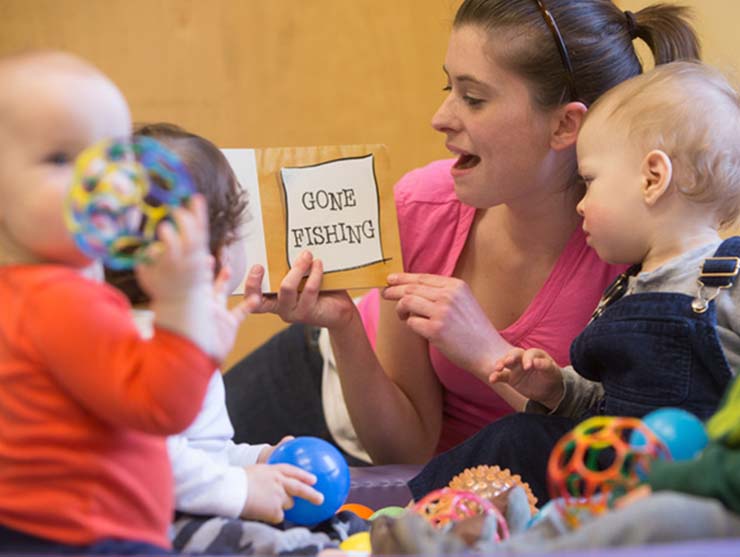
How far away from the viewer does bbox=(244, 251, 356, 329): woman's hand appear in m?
1.48

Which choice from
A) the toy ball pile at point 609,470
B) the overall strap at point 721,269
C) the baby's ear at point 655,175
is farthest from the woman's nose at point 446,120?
the toy ball pile at point 609,470

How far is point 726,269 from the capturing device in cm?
122

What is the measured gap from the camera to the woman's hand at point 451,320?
150cm

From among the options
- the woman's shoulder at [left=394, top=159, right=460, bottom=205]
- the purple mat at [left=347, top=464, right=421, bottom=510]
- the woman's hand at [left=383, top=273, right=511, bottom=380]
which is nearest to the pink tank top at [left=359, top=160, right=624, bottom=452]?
the woman's shoulder at [left=394, top=159, right=460, bottom=205]

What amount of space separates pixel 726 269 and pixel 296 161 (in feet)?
2.09

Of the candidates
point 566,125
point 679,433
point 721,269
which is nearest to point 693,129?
point 721,269

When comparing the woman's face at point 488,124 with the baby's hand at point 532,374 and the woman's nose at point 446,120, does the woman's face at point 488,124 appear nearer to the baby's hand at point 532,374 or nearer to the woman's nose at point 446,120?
the woman's nose at point 446,120

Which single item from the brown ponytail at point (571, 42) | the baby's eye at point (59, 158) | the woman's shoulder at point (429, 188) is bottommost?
the woman's shoulder at point (429, 188)

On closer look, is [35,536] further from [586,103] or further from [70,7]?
[70,7]

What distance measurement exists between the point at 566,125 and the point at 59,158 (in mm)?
936

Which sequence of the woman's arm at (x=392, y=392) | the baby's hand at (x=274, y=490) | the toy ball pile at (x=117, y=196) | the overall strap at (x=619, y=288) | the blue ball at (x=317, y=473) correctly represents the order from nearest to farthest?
the toy ball pile at (x=117, y=196), the baby's hand at (x=274, y=490), the blue ball at (x=317, y=473), the overall strap at (x=619, y=288), the woman's arm at (x=392, y=392)

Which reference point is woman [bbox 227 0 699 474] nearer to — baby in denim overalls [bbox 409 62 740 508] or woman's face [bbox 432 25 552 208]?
woman's face [bbox 432 25 552 208]

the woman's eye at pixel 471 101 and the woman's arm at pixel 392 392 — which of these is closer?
the woman's eye at pixel 471 101

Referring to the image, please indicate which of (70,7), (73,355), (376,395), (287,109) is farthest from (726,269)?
(70,7)
